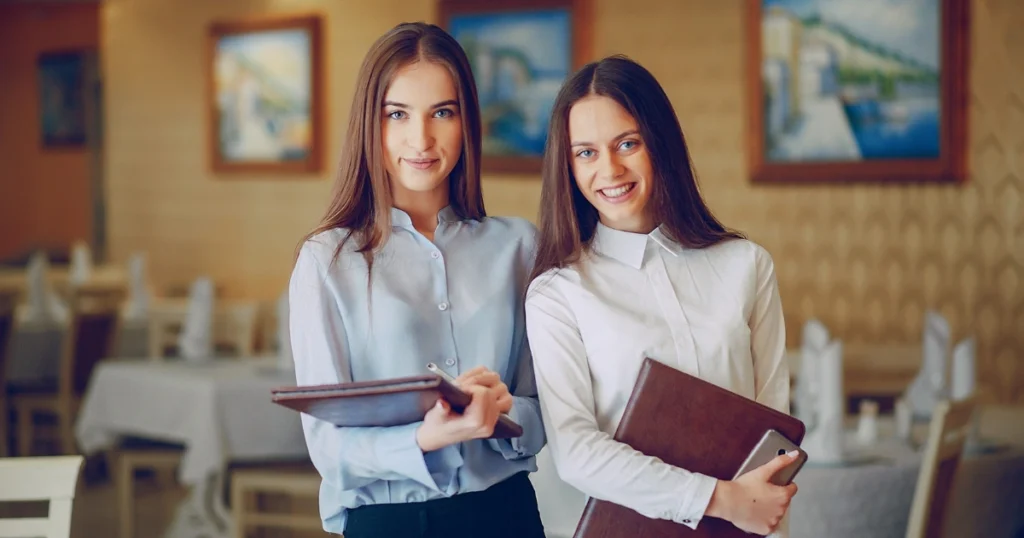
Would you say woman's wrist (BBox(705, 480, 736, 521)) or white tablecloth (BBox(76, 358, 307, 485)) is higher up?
woman's wrist (BBox(705, 480, 736, 521))

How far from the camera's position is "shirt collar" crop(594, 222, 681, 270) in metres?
1.77

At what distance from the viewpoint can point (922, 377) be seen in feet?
14.9

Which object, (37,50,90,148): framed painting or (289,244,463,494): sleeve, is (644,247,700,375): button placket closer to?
(289,244,463,494): sleeve

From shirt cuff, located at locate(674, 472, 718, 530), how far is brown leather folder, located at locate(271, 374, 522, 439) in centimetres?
24

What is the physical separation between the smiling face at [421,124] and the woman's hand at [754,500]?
1.96 ft

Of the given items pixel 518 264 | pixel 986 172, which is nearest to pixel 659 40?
pixel 986 172

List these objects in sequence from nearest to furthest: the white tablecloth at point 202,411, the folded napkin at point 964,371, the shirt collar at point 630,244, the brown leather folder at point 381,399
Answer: the brown leather folder at point 381,399 → the shirt collar at point 630,244 → the folded napkin at point 964,371 → the white tablecloth at point 202,411

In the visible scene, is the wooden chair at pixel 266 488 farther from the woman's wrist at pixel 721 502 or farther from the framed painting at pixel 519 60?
the woman's wrist at pixel 721 502

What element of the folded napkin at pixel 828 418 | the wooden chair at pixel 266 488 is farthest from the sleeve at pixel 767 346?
the wooden chair at pixel 266 488

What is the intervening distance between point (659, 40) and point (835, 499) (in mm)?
3495

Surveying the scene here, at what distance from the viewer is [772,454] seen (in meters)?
1.62

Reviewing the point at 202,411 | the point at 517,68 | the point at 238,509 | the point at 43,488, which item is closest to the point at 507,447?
the point at 43,488

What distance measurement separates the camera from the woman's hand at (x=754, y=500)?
62.3 inches

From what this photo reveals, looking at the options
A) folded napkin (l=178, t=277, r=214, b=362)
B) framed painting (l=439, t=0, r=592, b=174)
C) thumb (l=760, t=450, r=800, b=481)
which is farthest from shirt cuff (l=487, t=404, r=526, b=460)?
framed painting (l=439, t=0, r=592, b=174)
